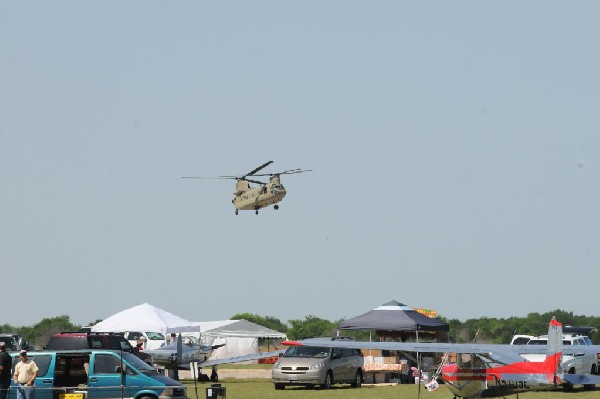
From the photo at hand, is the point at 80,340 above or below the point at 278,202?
below

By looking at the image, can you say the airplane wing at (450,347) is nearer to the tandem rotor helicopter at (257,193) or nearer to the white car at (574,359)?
the white car at (574,359)

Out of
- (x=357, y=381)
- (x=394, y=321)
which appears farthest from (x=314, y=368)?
(x=394, y=321)

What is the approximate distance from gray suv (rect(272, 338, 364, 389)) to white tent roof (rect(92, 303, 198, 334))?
11.4 metres

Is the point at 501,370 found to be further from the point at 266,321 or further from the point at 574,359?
the point at 266,321

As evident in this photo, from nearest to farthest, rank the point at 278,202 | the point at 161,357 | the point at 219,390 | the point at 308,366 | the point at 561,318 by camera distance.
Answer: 1. the point at 219,390
2. the point at 308,366
3. the point at 161,357
4. the point at 278,202
5. the point at 561,318

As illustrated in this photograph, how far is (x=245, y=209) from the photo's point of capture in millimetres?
67438

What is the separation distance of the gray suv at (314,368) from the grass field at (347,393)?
0.29 meters

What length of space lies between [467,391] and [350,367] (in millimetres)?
11501

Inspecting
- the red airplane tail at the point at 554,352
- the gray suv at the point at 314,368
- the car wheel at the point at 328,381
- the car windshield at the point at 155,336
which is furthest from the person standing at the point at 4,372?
the car windshield at the point at 155,336

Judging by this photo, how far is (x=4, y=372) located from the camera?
23.2 metres

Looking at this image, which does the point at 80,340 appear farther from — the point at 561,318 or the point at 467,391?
the point at 561,318

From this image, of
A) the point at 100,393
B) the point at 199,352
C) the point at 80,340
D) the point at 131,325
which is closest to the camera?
the point at 100,393

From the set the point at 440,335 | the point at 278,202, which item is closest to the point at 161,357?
the point at 440,335

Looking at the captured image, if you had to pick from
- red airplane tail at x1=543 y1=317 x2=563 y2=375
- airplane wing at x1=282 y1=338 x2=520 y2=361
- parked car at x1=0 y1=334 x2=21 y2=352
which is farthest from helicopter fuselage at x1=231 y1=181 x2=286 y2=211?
red airplane tail at x1=543 y1=317 x2=563 y2=375
